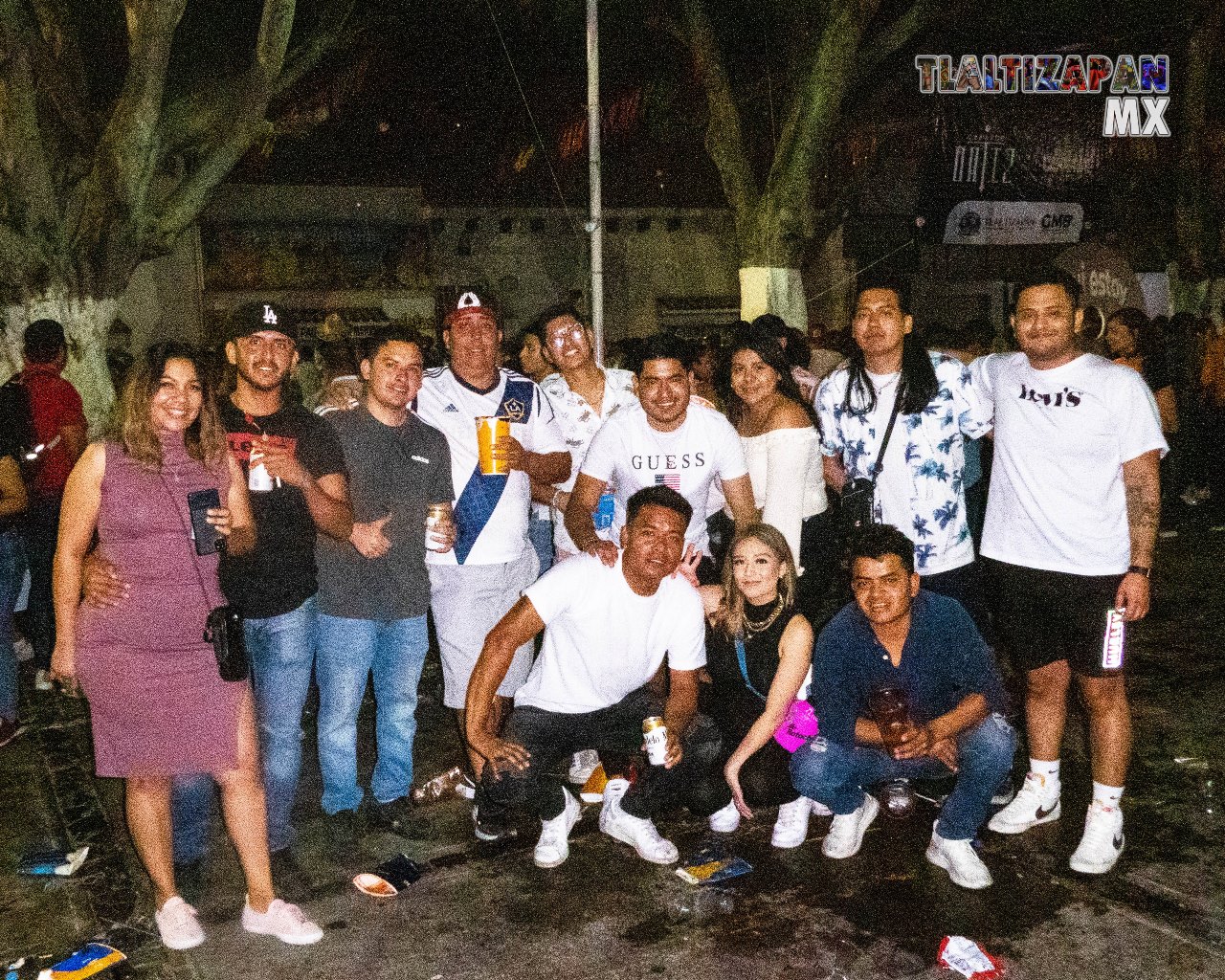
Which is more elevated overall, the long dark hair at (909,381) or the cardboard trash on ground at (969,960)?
the long dark hair at (909,381)

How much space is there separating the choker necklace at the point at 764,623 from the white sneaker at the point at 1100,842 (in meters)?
1.38

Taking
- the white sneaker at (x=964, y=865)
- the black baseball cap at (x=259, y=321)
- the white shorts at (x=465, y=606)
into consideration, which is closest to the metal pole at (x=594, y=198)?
the white shorts at (x=465, y=606)

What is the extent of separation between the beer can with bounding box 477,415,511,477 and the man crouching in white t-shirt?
70 centimetres

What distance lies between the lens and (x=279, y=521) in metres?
4.15

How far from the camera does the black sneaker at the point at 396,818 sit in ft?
15.5

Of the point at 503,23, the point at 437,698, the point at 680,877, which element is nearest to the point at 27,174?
the point at 437,698

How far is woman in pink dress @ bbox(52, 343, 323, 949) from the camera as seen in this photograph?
11.7ft

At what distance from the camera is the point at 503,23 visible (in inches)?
619

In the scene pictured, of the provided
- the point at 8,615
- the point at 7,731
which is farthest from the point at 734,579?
the point at 7,731

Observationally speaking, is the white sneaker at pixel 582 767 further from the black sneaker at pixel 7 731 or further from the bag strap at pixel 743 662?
the black sneaker at pixel 7 731

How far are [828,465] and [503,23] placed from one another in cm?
1264

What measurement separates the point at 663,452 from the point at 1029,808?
2081mm

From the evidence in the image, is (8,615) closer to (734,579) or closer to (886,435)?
(734,579)

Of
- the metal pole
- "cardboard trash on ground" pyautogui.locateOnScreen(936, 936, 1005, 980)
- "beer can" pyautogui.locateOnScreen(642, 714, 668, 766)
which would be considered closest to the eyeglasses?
the metal pole
